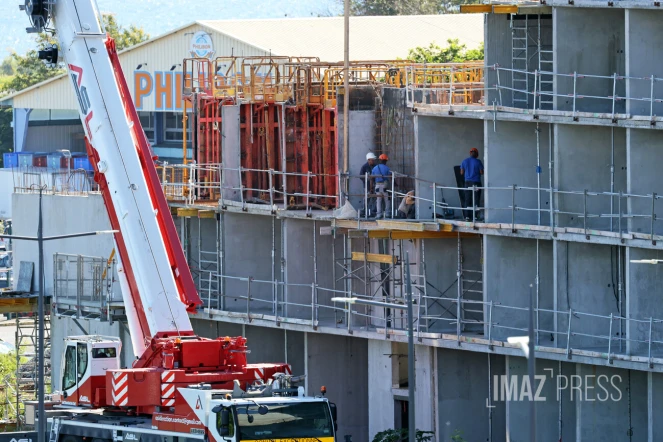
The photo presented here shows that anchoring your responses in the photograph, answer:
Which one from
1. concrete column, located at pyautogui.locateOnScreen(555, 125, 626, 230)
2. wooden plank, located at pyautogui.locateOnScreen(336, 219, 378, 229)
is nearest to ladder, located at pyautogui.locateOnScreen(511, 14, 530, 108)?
concrete column, located at pyautogui.locateOnScreen(555, 125, 626, 230)

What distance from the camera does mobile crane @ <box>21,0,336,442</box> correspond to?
108ft

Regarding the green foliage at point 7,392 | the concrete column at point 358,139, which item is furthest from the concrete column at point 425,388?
the green foliage at point 7,392

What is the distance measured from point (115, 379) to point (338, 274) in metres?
12.7

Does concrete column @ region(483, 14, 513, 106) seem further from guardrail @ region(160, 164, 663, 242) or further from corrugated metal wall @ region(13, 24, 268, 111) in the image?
corrugated metal wall @ region(13, 24, 268, 111)

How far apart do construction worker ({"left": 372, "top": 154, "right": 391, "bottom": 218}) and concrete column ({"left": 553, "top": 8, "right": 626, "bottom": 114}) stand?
20.2 ft

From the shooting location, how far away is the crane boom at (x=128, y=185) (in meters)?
34.7

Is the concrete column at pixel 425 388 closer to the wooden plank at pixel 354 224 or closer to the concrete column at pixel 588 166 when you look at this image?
the wooden plank at pixel 354 224

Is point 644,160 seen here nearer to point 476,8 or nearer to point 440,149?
point 476,8

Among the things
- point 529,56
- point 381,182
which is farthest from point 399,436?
point 529,56

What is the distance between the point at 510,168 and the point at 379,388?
7605 mm

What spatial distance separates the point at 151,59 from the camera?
228 feet

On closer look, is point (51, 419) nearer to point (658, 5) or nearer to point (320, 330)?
point (320, 330)

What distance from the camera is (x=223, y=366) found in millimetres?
33688

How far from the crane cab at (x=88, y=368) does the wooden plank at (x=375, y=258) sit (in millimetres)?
8617
